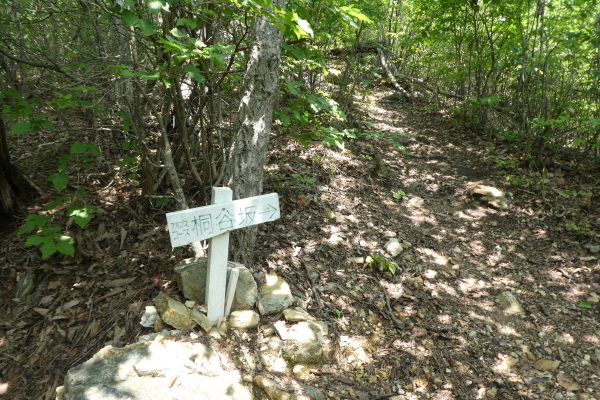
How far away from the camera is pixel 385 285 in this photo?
12.1 ft

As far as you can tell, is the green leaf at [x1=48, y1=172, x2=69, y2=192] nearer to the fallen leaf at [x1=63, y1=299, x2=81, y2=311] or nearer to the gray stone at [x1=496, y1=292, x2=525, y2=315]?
the fallen leaf at [x1=63, y1=299, x2=81, y2=311]

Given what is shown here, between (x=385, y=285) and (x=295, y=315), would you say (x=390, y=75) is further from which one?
(x=295, y=315)

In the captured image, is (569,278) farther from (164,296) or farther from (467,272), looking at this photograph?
(164,296)

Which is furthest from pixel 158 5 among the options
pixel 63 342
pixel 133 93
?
pixel 63 342

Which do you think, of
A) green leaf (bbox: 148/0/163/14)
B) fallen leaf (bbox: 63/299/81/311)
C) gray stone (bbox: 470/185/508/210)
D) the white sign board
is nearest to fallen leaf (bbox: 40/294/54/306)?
fallen leaf (bbox: 63/299/81/311)

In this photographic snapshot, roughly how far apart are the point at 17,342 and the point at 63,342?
454mm

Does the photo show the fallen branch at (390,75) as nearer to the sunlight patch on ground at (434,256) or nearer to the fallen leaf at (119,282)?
the sunlight patch on ground at (434,256)

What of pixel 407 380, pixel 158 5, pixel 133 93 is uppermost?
pixel 158 5

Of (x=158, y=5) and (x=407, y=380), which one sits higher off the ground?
(x=158, y=5)

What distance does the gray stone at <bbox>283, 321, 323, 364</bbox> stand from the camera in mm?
2686

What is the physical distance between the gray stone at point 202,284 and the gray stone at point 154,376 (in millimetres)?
464

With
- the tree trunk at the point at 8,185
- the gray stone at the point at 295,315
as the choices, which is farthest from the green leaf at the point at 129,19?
the tree trunk at the point at 8,185

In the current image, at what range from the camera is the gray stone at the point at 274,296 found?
2975 mm

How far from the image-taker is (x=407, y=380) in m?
2.79
